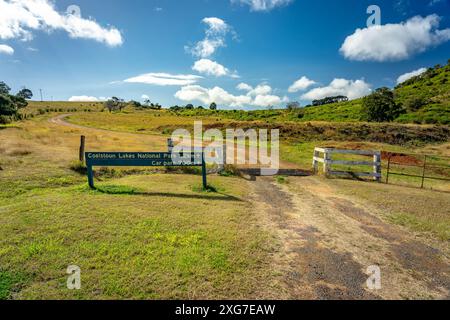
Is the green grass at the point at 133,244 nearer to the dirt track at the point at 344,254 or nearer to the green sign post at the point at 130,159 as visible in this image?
the dirt track at the point at 344,254

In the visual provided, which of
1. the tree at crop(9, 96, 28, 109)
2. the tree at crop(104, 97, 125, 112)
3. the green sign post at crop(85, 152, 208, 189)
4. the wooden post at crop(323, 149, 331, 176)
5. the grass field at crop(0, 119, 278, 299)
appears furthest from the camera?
the tree at crop(104, 97, 125, 112)

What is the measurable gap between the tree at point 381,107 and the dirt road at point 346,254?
45025 millimetres

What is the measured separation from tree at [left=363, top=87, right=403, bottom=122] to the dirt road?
45.0 metres

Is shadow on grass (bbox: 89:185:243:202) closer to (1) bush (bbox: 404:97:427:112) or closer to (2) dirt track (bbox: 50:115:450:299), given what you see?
(2) dirt track (bbox: 50:115:450:299)

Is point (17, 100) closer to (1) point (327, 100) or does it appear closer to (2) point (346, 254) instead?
(2) point (346, 254)

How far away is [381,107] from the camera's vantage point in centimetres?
4616

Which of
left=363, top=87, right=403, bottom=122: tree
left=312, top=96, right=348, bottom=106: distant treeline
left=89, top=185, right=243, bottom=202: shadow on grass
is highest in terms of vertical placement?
left=312, top=96, right=348, bottom=106: distant treeline

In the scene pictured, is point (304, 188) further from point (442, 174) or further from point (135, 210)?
point (442, 174)

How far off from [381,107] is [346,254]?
49235 millimetres

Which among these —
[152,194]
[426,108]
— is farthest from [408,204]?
[426,108]

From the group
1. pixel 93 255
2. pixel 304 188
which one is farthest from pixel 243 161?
pixel 93 255

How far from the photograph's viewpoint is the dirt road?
4.16 m

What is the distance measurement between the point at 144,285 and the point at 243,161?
12380 mm

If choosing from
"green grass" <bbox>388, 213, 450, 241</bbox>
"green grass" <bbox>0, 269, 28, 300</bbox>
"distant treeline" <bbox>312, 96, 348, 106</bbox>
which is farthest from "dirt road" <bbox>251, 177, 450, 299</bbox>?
"distant treeline" <bbox>312, 96, 348, 106</bbox>
